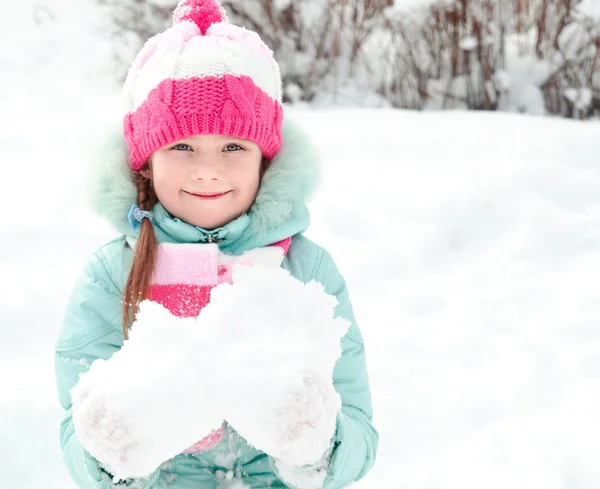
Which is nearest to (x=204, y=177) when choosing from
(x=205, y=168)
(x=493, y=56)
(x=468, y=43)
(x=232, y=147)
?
(x=205, y=168)

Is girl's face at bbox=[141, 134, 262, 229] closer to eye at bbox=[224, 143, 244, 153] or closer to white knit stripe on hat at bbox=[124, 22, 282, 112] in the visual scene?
eye at bbox=[224, 143, 244, 153]

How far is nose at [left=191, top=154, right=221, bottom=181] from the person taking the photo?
5.24 ft

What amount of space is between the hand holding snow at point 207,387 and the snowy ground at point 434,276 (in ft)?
3.42

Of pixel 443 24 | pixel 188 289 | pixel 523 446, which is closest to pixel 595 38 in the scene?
pixel 443 24

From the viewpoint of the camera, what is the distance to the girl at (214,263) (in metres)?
1.29

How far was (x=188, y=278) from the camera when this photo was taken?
1618 mm

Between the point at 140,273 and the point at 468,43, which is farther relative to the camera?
the point at 468,43

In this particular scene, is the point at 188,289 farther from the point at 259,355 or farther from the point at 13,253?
the point at 13,253

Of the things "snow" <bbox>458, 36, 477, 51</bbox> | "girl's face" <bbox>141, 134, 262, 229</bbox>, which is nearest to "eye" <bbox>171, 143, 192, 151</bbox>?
"girl's face" <bbox>141, 134, 262, 229</bbox>

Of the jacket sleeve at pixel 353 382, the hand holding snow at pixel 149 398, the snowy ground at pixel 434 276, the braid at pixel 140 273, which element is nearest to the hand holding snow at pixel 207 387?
the hand holding snow at pixel 149 398

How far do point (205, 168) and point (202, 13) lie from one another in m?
0.39

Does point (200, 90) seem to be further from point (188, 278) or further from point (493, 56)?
point (493, 56)

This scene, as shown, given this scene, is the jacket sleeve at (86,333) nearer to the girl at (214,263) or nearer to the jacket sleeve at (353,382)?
the girl at (214,263)

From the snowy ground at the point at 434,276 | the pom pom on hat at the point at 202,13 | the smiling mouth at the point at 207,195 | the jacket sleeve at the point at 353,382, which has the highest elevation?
the pom pom on hat at the point at 202,13
